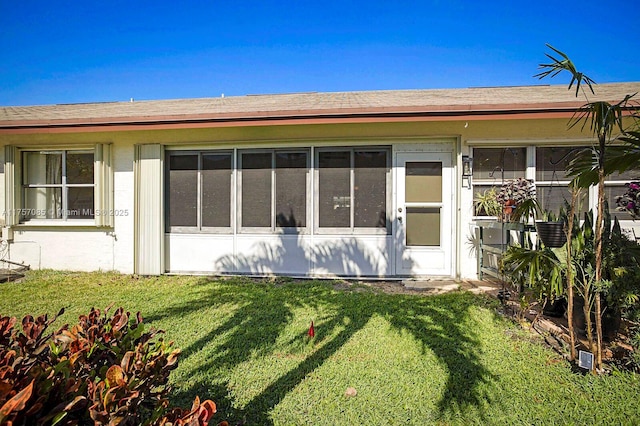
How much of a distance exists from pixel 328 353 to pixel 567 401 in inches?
77.9

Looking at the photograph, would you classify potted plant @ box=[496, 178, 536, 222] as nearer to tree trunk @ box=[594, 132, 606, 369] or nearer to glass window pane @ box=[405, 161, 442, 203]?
glass window pane @ box=[405, 161, 442, 203]

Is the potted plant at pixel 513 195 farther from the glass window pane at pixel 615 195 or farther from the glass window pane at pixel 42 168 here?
the glass window pane at pixel 42 168

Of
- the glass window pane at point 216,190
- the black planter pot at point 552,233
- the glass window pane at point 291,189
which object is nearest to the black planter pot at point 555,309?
the black planter pot at point 552,233

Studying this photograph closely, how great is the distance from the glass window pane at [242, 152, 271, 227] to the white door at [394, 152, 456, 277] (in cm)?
260

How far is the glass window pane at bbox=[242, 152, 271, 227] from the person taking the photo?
6613 mm

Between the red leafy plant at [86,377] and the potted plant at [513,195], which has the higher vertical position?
the potted plant at [513,195]

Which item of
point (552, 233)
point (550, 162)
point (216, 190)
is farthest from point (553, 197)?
point (216, 190)

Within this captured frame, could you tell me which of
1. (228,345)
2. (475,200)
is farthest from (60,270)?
(475,200)

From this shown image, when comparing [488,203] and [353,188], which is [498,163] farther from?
[353,188]

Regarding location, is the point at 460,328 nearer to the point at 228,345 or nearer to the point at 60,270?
the point at 228,345

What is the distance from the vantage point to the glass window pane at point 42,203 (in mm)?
7121

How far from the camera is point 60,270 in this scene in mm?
6918

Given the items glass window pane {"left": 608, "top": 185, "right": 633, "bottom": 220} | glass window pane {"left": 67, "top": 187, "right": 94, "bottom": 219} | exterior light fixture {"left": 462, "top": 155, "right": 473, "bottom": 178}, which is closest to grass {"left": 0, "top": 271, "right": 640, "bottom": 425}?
glass window pane {"left": 67, "top": 187, "right": 94, "bottom": 219}

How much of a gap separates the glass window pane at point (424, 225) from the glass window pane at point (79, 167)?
6822 mm
